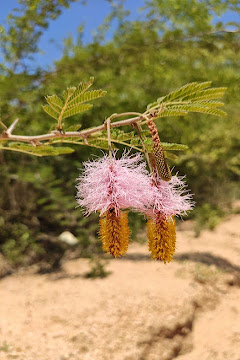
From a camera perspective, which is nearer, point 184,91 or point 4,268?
point 184,91

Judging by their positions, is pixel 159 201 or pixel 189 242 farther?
pixel 189 242

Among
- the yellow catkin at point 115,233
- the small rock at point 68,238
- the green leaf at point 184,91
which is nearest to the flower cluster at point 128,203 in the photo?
the yellow catkin at point 115,233

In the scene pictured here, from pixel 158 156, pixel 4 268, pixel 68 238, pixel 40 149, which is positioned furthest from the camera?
pixel 68 238

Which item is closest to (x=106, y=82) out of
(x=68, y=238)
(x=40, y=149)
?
(x=68, y=238)

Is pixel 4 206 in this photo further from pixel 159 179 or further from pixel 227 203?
pixel 159 179

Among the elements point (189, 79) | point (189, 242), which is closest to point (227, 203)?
point (189, 242)

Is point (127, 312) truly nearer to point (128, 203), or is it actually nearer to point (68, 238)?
point (68, 238)
